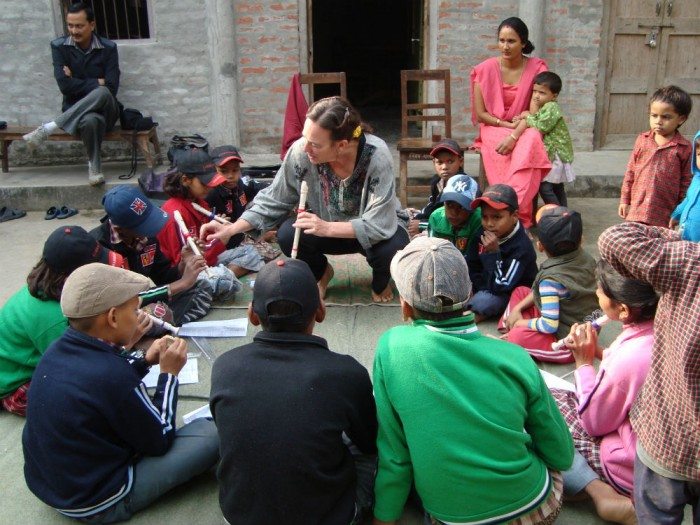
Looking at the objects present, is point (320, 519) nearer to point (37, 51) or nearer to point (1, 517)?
point (1, 517)

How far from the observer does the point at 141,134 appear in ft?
20.6

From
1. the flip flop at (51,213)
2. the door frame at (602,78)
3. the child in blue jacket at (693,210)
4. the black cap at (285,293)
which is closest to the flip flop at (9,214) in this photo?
the flip flop at (51,213)

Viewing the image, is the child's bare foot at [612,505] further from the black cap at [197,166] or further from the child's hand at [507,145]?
the child's hand at [507,145]

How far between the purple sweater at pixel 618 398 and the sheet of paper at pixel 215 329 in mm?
1840

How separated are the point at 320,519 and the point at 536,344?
1.58 metres

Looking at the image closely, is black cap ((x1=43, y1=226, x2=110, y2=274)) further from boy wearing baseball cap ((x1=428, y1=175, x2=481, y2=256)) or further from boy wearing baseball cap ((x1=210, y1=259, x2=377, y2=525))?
boy wearing baseball cap ((x1=428, y1=175, x2=481, y2=256))

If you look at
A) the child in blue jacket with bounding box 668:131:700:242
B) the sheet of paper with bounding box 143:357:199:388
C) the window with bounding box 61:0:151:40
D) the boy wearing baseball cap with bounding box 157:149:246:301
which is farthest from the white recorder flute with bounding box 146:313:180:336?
the window with bounding box 61:0:151:40

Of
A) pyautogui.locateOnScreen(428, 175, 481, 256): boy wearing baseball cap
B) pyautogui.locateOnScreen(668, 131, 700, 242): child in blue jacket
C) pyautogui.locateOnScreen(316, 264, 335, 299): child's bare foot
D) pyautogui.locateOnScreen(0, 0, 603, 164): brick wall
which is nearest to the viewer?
pyautogui.locateOnScreen(668, 131, 700, 242): child in blue jacket

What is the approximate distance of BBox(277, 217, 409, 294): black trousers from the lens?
3.80m

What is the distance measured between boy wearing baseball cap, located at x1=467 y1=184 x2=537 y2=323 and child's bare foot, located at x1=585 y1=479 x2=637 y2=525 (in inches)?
56.3

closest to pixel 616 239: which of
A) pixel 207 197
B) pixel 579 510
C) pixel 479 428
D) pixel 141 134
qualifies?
pixel 479 428

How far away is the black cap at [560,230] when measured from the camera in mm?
3098

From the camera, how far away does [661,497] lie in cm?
195

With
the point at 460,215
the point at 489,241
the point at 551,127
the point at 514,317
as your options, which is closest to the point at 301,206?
the point at 460,215
